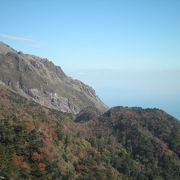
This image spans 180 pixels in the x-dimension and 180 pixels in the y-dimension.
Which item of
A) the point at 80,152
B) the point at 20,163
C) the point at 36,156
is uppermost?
the point at 36,156

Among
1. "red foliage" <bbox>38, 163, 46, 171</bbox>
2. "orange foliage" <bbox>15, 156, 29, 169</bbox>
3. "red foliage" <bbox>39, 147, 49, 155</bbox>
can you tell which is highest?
"red foliage" <bbox>39, 147, 49, 155</bbox>

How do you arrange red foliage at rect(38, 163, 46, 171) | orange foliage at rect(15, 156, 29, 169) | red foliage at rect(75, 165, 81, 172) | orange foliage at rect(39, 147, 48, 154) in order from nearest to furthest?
orange foliage at rect(15, 156, 29, 169) → red foliage at rect(38, 163, 46, 171) → orange foliage at rect(39, 147, 48, 154) → red foliage at rect(75, 165, 81, 172)

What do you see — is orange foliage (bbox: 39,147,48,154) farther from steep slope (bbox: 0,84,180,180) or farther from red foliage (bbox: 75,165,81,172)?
red foliage (bbox: 75,165,81,172)

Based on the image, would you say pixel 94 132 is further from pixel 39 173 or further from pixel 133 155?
pixel 39 173

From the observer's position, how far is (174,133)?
198 meters

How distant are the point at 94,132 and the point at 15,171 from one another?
Answer: 115 meters

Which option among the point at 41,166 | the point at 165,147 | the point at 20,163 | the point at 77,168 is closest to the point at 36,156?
the point at 41,166

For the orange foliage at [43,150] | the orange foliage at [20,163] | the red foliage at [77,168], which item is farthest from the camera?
the red foliage at [77,168]

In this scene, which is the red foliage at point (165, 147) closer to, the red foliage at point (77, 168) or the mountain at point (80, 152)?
the mountain at point (80, 152)

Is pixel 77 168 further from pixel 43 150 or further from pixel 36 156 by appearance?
pixel 36 156

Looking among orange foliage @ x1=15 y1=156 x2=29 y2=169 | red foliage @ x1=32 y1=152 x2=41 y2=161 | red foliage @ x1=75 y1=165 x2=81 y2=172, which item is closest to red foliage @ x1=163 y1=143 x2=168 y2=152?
red foliage @ x1=75 y1=165 x2=81 y2=172

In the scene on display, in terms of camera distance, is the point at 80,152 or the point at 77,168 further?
the point at 80,152

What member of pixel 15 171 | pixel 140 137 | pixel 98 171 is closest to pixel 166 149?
pixel 140 137

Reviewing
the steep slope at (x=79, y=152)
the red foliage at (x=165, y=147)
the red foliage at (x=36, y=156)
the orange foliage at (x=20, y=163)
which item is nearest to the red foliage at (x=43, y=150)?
the steep slope at (x=79, y=152)
